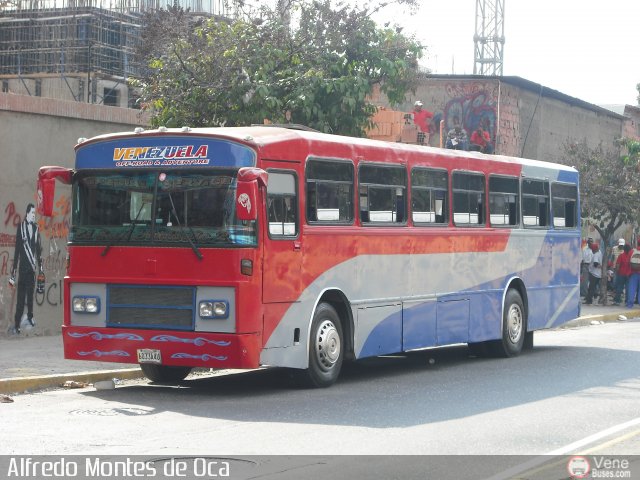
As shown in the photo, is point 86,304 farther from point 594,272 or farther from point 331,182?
point 594,272

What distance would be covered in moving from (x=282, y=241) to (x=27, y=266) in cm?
724

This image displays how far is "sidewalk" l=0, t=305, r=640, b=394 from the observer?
44.9 feet

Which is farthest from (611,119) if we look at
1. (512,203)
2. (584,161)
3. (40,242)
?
(40,242)

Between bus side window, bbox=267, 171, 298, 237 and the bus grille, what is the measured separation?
4.05 feet

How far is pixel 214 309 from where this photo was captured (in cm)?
1303

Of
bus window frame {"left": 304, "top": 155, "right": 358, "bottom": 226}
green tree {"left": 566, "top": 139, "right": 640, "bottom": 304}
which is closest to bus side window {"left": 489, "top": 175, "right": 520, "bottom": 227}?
bus window frame {"left": 304, "top": 155, "right": 358, "bottom": 226}

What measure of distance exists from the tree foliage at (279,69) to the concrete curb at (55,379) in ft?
20.1

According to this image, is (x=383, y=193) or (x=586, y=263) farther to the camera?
(x=586, y=263)

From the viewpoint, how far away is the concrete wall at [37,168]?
62.7ft

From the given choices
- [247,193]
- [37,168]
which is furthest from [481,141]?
[247,193]

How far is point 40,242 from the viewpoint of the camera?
19.7 meters

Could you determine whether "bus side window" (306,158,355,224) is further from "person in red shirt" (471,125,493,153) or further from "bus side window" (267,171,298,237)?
"person in red shirt" (471,125,493,153)

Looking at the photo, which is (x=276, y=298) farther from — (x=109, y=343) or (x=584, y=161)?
(x=584, y=161)

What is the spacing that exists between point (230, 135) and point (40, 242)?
7.49 metres
